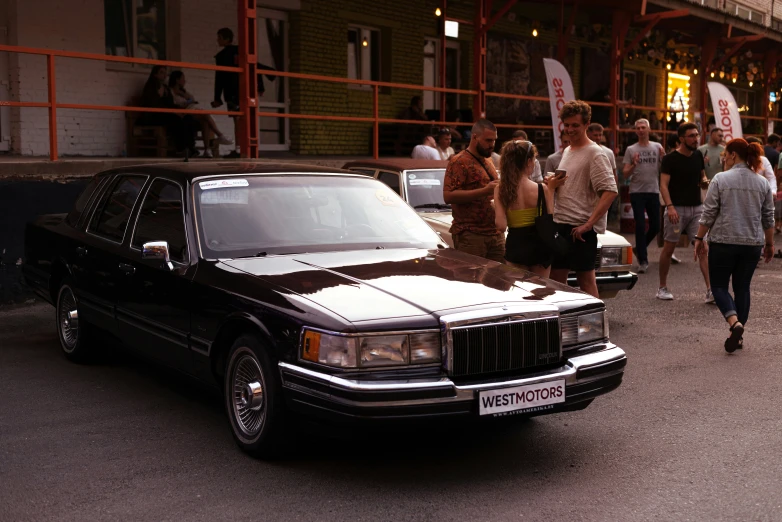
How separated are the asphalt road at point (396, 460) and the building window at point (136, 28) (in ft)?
26.7

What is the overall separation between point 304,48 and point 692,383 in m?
11.6

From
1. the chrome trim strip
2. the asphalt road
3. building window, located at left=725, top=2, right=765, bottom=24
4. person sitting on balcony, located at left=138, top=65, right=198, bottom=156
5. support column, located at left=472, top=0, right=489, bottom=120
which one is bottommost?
the asphalt road

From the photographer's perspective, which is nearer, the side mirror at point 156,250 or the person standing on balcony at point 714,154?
the side mirror at point 156,250

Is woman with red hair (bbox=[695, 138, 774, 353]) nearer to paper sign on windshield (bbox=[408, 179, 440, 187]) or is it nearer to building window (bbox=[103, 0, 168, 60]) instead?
paper sign on windshield (bbox=[408, 179, 440, 187])

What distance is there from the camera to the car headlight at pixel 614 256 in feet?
29.2

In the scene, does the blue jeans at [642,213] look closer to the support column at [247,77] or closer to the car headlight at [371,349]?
the support column at [247,77]

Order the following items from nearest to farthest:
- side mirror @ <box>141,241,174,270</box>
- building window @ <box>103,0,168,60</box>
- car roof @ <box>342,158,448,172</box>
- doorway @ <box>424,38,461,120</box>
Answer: side mirror @ <box>141,241,174,270</box> < car roof @ <box>342,158,448,172</box> < building window @ <box>103,0,168,60</box> < doorway @ <box>424,38,461,120</box>

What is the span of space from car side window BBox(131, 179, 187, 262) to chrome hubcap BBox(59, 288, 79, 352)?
46.6 inches

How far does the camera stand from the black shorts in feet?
24.6

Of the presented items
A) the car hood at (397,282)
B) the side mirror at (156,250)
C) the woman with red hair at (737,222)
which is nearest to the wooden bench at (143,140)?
the woman with red hair at (737,222)

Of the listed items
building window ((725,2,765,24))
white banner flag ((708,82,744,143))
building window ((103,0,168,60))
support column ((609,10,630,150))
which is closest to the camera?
building window ((103,0,168,60))

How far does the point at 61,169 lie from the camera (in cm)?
1024

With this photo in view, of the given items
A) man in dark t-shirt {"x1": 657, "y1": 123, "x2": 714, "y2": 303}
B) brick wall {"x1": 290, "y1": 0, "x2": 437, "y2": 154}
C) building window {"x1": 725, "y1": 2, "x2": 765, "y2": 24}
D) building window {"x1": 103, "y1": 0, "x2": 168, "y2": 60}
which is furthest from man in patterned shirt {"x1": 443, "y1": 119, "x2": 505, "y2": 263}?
building window {"x1": 725, "y1": 2, "x2": 765, "y2": 24}

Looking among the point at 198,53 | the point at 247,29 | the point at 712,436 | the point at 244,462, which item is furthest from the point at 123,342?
the point at 198,53
